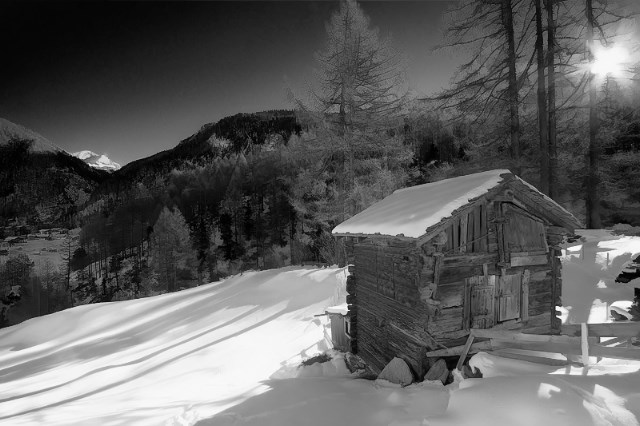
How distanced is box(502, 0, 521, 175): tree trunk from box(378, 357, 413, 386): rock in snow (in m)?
13.4

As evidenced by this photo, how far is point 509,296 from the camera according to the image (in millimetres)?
8789

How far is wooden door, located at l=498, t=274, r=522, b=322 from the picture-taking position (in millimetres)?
8688

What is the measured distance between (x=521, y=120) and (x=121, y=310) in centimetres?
2949

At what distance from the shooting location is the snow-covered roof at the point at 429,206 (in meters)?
7.85

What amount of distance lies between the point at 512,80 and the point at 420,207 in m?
13.3

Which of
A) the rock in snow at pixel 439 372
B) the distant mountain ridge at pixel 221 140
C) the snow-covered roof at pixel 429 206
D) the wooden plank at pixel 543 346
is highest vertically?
the distant mountain ridge at pixel 221 140

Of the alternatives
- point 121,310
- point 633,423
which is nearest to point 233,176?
point 121,310

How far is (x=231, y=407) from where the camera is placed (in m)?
7.92

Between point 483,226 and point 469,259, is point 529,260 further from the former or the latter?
point 469,259

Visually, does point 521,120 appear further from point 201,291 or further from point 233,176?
point 233,176

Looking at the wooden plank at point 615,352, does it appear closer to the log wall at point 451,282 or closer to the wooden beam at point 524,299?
the log wall at point 451,282

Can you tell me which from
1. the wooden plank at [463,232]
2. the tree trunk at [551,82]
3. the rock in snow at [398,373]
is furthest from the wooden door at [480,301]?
the tree trunk at [551,82]

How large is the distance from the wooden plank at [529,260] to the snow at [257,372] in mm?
2571

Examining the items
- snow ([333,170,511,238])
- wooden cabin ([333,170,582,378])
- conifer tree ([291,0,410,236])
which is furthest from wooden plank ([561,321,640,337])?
conifer tree ([291,0,410,236])
